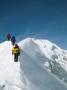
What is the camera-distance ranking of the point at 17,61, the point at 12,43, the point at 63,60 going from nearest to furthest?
the point at 17,61
the point at 12,43
the point at 63,60

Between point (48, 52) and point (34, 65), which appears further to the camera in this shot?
point (48, 52)

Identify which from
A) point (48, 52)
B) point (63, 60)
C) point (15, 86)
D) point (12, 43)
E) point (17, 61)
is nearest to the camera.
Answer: point (15, 86)

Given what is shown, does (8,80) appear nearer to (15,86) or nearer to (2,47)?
(15,86)

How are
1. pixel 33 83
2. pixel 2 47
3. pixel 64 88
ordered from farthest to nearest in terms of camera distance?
pixel 2 47 < pixel 64 88 < pixel 33 83

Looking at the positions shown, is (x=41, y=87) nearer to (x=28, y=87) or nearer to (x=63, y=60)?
(x=28, y=87)

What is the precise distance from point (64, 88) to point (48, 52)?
335ft

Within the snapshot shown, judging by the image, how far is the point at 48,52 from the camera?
145 metres

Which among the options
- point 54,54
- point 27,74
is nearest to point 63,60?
point 54,54

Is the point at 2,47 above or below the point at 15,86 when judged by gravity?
above

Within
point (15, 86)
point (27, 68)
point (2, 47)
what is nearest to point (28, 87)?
point (15, 86)

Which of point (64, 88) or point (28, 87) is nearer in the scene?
point (28, 87)

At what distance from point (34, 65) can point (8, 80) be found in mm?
6972

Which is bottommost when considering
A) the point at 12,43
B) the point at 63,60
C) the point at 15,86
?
the point at 15,86

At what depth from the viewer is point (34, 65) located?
43094mm
